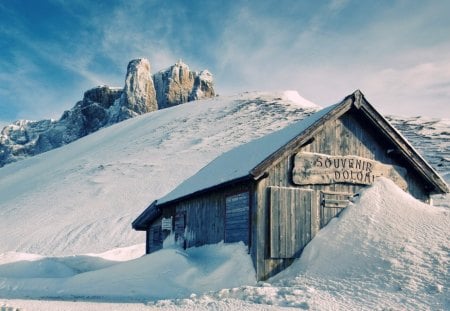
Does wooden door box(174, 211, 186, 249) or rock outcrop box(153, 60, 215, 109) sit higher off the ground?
rock outcrop box(153, 60, 215, 109)

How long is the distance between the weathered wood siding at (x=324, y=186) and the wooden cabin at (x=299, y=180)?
1.0 inches

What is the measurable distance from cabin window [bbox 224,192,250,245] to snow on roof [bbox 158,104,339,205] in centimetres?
62

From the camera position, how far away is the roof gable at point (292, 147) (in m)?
12.8

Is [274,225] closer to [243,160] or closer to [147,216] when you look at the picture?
[243,160]

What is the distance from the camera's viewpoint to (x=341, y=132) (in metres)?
14.2

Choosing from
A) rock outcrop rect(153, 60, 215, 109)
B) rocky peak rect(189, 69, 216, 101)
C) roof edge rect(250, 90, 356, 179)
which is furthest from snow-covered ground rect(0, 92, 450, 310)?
rock outcrop rect(153, 60, 215, 109)

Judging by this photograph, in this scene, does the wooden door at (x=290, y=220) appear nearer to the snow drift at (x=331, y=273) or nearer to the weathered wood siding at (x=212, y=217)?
the snow drift at (x=331, y=273)

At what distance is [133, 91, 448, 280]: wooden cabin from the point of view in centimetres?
1262

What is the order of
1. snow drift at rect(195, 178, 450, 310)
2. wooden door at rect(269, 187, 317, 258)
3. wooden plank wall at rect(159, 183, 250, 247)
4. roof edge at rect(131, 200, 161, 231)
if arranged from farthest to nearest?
roof edge at rect(131, 200, 161, 231) → wooden plank wall at rect(159, 183, 250, 247) → wooden door at rect(269, 187, 317, 258) → snow drift at rect(195, 178, 450, 310)

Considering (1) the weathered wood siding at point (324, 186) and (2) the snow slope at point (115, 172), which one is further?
(2) the snow slope at point (115, 172)

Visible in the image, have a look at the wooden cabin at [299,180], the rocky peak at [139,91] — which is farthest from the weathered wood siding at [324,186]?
the rocky peak at [139,91]

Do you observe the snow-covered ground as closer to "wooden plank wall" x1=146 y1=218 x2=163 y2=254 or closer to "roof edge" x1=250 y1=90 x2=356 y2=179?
"wooden plank wall" x1=146 y1=218 x2=163 y2=254

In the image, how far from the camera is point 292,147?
13.1m

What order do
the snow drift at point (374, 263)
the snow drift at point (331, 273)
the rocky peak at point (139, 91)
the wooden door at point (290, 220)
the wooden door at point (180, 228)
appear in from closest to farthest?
the snow drift at point (374, 263) < the snow drift at point (331, 273) < the wooden door at point (290, 220) < the wooden door at point (180, 228) < the rocky peak at point (139, 91)
